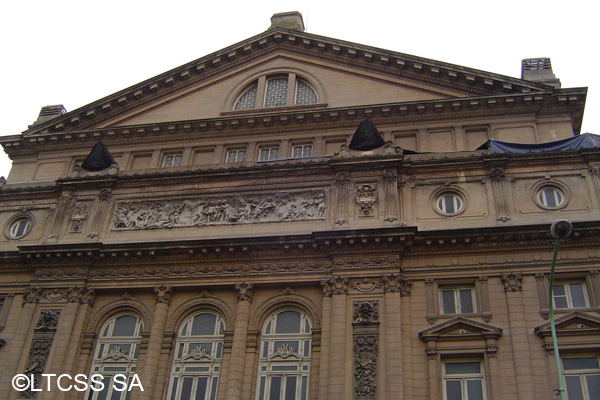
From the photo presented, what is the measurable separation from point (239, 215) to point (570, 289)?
600 inches

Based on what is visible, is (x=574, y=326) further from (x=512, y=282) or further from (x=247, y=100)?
(x=247, y=100)

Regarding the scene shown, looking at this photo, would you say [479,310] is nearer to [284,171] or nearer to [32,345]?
[284,171]

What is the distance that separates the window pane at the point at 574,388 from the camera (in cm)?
2454

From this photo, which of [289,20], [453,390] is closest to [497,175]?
[453,390]

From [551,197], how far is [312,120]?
1340cm

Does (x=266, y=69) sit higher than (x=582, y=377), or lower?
higher

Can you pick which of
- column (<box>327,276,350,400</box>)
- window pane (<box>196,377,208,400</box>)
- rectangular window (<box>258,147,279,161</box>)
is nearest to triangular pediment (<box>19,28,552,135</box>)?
rectangular window (<box>258,147,279,161</box>)

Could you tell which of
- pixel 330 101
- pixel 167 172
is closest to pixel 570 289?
pixel 330 101

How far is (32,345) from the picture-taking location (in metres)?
30.0

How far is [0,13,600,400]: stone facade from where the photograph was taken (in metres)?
26.6

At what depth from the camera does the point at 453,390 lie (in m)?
25.7

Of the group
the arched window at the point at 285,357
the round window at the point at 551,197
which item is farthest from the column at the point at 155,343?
the round window at the point at 551,197

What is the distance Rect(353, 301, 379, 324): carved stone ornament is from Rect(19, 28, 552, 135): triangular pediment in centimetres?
1329

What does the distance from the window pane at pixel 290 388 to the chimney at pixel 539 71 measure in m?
20.7
